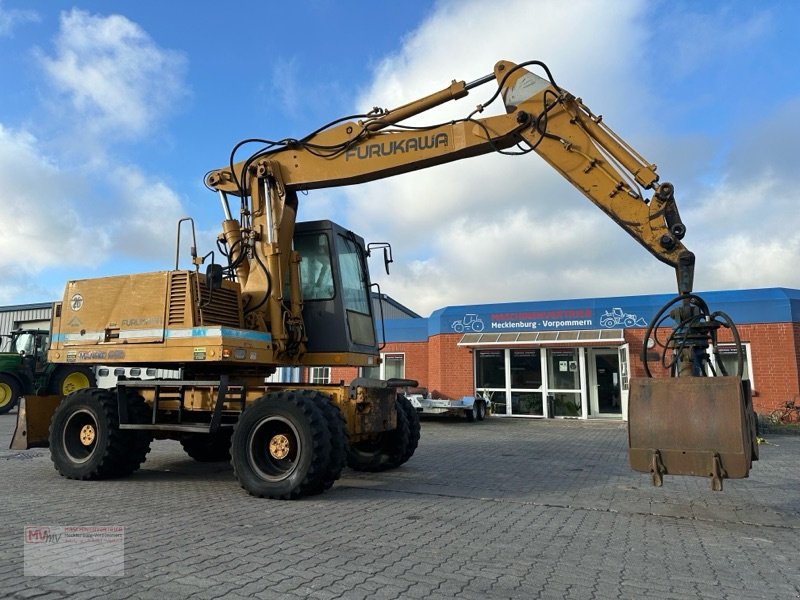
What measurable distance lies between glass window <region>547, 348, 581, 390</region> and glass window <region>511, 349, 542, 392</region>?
0.36 meters

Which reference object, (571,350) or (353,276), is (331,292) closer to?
(353,276)

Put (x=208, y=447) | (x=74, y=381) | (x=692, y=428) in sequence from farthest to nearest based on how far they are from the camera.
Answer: (x=74, y=381) → (x=208, y=447) → (x=692, y=428)

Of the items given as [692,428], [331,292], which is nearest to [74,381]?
[331,292]

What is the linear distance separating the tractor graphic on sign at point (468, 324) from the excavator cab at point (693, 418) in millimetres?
14108

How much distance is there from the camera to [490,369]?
20156mm

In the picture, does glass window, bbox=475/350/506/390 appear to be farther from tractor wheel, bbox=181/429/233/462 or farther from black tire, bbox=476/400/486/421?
tractor wheel, bbox=181/429/233/462

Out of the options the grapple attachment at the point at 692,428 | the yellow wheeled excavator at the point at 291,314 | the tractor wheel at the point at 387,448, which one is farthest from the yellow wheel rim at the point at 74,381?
the grapple attachment at the point at 692,428

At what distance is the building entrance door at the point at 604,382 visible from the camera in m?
18.9

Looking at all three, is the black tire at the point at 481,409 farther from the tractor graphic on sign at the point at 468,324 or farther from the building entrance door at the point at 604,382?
the building entrance door at the point at 604,382

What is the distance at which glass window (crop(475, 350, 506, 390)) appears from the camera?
2002cm

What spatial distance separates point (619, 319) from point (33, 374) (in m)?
19.5

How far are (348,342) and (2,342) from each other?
1903 cm

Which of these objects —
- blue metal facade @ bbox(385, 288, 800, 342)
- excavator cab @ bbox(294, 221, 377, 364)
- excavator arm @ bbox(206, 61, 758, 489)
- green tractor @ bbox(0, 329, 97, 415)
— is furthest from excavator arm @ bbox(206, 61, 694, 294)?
green tractor @ bbox(0, 329, 97, 415)

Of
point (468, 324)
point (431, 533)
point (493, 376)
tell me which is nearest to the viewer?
point (431, 533)
